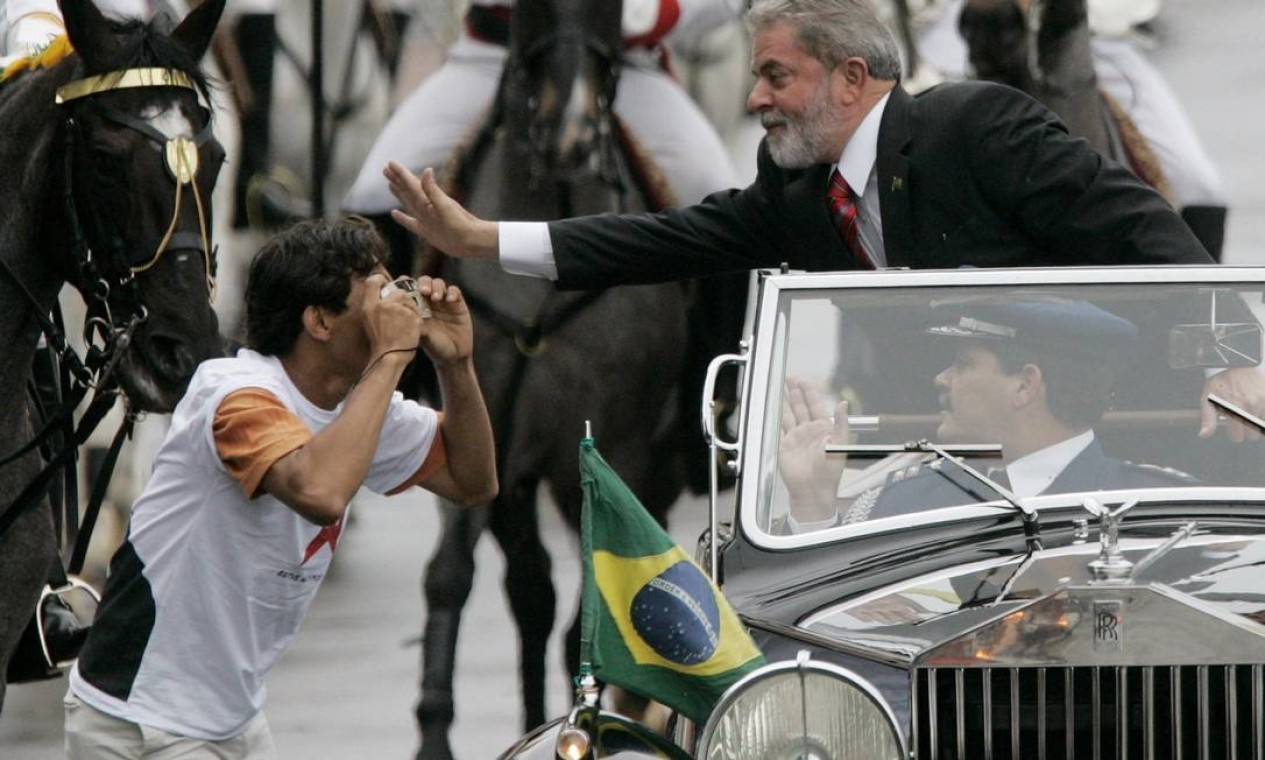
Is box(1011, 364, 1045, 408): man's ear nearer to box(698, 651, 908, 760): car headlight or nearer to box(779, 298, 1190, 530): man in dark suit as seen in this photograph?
box(779, 298, 1190, 530): man in dark suit

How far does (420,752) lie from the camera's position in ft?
28.2

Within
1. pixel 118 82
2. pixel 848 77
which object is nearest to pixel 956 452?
pixel 848 77

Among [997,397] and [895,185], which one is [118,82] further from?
[997,397]

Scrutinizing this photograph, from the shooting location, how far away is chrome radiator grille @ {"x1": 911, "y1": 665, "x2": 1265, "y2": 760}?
3.87 meters

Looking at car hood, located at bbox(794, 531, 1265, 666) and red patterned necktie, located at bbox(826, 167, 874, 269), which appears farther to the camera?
red patterned necktie, located at bbox(826, 167, 874, 269)

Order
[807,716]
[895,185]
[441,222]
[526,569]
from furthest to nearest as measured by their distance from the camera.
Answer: [526,569] → [441,222] → [895,185] → [807,716]

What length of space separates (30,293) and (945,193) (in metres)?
2.09

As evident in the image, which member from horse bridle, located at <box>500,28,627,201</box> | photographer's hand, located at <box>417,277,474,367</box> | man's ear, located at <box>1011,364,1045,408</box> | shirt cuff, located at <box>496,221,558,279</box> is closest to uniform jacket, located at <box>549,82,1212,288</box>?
shirt cuff, located at <box>496,221,558,279</box>

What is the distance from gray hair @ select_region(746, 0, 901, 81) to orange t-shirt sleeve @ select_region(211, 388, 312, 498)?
5.92ft

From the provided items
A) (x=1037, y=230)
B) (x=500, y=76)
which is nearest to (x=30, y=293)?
(x=1037, y=230)

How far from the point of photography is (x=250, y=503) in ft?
14.2

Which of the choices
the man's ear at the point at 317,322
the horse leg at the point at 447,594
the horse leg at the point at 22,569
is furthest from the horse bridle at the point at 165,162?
the horse leg at the point at 447,594

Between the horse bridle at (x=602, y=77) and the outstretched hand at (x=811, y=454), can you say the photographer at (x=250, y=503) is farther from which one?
the horse bridle at (x=602, y=77)

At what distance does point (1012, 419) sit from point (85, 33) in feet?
8.40
